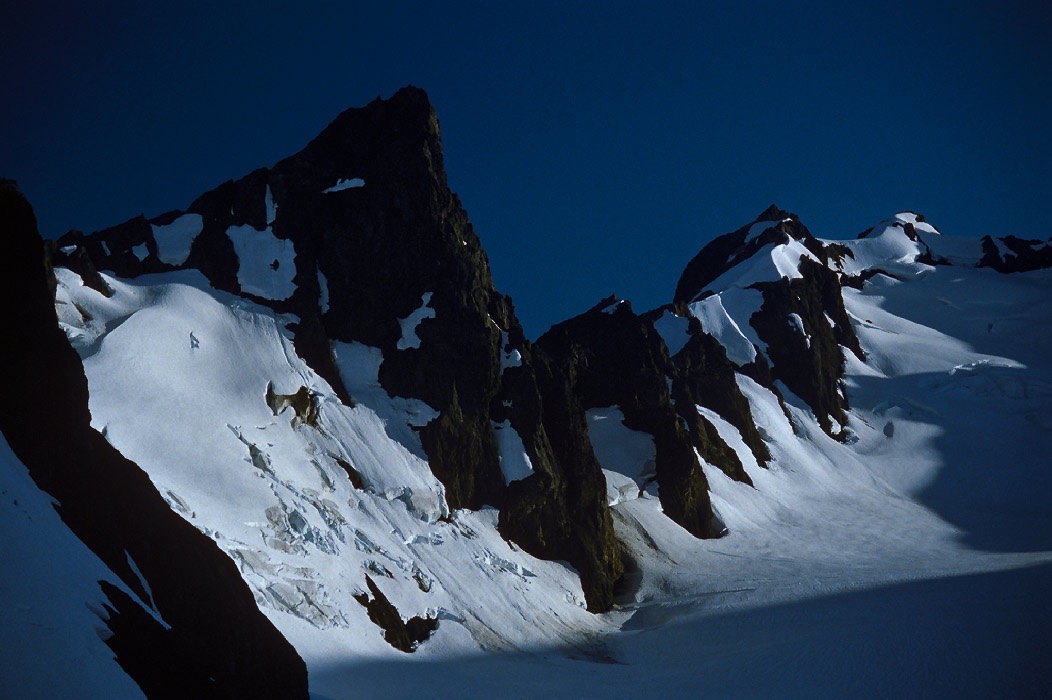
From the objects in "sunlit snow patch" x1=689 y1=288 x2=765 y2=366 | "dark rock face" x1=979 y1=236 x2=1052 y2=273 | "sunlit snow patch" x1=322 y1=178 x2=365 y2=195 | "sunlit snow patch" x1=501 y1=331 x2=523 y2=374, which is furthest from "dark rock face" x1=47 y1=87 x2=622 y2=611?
"dark rock face" x1=979 y1=236 x2=1052 y2=273

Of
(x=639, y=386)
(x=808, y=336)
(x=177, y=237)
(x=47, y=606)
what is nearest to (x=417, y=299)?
(x=177, y=237)

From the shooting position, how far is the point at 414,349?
49.6 meters

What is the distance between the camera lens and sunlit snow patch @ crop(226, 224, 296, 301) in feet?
162

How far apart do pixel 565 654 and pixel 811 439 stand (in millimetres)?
52956

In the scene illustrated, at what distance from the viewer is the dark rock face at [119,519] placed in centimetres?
1343

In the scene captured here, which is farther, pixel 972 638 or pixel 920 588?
pixel 920 588

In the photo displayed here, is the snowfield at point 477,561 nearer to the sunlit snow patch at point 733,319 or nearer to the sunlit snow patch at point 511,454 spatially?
the sunlit snow patch at point 511,454

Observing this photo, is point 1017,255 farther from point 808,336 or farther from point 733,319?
point 733,319

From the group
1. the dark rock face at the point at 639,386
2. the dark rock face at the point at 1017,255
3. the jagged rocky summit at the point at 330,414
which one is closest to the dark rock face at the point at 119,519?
the jagged rocky summit at the point at 330,414

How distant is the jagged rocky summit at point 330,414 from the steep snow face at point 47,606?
2.12ft

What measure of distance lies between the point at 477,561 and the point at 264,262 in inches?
877

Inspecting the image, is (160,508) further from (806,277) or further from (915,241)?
(915,241)

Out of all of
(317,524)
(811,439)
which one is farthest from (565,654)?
(811,439)

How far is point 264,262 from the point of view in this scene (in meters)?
50.9
